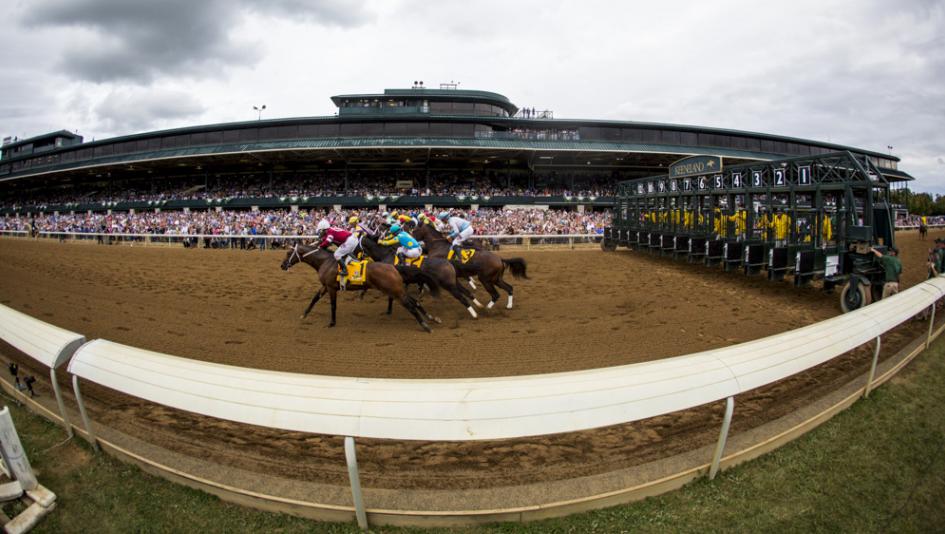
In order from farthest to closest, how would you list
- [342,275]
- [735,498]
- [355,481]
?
[342,275], [735,498], [355,481]

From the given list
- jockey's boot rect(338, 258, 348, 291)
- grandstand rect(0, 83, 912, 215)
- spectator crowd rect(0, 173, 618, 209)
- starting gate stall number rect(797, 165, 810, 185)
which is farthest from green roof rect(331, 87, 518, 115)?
jockey's boot rect(338, 258, 348, 291)

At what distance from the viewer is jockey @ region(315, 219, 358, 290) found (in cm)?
809

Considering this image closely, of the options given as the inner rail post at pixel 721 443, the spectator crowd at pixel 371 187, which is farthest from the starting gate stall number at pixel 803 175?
the spectator crowd at pixel 371 187

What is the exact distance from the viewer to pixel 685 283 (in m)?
12.0

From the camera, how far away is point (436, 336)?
24.1 ft

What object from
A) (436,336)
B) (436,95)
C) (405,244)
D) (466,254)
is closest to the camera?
(436,336)

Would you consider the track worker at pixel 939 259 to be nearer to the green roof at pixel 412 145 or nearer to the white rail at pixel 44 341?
the white rail at pixel 44 341

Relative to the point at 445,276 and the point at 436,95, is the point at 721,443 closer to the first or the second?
the point at 445,276

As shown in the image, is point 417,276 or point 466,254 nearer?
point 417,276

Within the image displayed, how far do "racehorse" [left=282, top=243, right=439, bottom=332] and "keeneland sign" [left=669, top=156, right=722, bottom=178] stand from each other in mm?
10718

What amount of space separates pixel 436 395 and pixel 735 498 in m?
2.06

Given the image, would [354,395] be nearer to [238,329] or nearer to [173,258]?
[238,329]

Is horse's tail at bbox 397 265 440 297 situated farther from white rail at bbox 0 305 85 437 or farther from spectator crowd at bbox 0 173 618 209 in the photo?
spectator crowd at bbox 0 173 618 209

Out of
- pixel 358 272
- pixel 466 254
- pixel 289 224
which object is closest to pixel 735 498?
pixel 358 272
